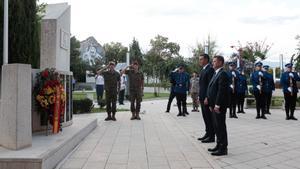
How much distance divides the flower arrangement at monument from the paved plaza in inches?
28.9

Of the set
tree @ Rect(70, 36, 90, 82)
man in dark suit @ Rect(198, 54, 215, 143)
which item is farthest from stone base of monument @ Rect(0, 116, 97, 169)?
tree @ Rect(70, 36, 90, 82)

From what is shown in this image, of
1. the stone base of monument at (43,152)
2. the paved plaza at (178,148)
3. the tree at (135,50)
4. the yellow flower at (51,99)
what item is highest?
the tree at (135,50)

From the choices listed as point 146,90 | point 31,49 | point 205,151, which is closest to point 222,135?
point 205,151

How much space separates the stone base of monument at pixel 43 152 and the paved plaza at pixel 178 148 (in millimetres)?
177

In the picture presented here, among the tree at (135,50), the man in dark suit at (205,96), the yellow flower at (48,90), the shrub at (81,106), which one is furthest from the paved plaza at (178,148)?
the tree at (135,50)

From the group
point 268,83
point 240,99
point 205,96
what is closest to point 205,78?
point 205,96

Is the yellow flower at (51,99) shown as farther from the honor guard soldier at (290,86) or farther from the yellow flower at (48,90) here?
the honor guard soldier at (290,86)

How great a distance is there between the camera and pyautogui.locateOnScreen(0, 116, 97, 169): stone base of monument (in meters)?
4.79

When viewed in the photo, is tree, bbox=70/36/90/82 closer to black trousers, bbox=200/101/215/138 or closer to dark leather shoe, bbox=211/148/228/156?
black trousers, bbox=200/101/215/138

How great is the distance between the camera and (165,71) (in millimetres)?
37062

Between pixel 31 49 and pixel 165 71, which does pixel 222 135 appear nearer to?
pixel 31 49

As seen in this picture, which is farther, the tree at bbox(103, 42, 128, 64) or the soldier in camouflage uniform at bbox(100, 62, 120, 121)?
the tree at bbox(103, 42, 128, 64)

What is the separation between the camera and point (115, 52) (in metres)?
71.6

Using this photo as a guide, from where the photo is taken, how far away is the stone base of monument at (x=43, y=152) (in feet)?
15.7
